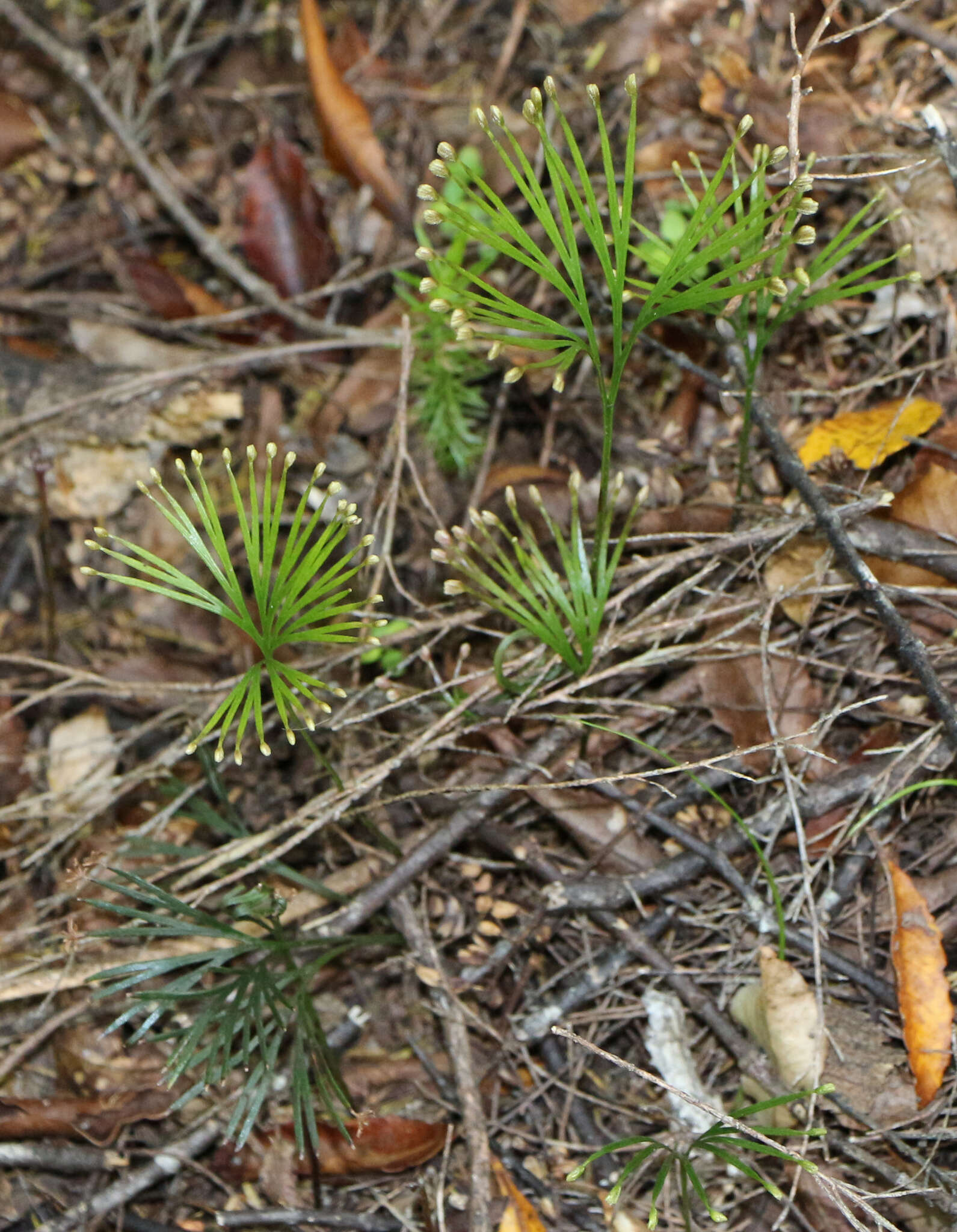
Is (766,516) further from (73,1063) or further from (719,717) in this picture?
(73,1063)

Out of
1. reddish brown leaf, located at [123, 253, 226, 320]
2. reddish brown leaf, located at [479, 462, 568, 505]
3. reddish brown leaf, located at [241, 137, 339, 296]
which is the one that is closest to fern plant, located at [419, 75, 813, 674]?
reddish brown leaf, located at [479, 462, 568, 505]

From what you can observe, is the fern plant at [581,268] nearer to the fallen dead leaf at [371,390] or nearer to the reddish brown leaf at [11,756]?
the fallen dead leaf at [371,390]

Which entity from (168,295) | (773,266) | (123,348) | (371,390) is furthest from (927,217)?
(123,348)

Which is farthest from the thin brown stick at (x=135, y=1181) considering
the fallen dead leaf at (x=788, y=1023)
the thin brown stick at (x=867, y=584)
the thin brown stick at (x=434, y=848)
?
the thin brown stick at (x=867, y=584)

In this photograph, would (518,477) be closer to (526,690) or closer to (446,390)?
(446,390)

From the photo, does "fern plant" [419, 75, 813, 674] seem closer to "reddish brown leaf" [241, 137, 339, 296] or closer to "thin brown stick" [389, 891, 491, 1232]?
"thin brown stick" [389, 891, 491, 1232]

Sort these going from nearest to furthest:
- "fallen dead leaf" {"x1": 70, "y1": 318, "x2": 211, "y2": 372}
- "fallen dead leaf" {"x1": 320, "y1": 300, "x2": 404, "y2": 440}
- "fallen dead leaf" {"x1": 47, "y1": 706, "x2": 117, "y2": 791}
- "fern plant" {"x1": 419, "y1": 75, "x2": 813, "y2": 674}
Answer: "fern plant" {"x1": 419, "y1": 75, "x2": 813, "y2": 674} → "fallen dead leaf" {"x1": 47, "y1": 706, "x2": 117, "y2": 791} → "fallen dead leaf" {"x1": 320, "y1": 300, "x2": 404, "y2": 440} → "fallen dead leaf" {"x1": 70, "y1": 318, "x2": 211, "y2": 372}
